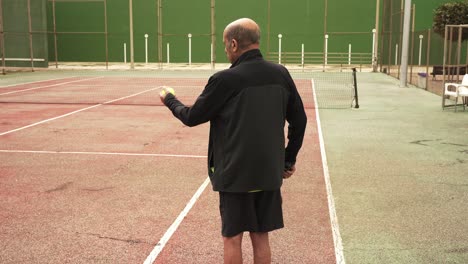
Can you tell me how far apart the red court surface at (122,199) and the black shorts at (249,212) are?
1128 mm

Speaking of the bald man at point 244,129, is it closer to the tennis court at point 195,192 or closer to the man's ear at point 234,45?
the man's ear at point 234,45

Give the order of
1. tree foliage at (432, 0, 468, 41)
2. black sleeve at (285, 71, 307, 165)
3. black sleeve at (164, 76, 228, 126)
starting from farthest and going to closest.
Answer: tree foliage at (432, 0, 468, 41) → black sleeve at (285, 71, 307, 165) → black sleeve at (164, 76, 228, 126)

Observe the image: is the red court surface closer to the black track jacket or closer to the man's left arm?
the black track jacket

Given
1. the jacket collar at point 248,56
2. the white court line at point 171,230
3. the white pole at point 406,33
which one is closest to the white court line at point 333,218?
the white court line at point 171,230

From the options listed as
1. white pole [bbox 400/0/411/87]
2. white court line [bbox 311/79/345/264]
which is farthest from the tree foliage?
white court line [bbox 311/79/345/264]

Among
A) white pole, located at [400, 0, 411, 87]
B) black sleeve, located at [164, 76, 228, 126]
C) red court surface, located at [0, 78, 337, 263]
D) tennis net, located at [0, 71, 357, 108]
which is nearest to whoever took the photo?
black sleeve, located at [164, 76, 228, 126]

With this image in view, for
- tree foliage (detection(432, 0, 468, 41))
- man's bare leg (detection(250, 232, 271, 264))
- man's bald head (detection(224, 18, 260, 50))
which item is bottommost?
man's bare leg (detection(250, 232, 271, 264))

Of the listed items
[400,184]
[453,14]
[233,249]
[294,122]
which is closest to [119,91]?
→ [400,184]

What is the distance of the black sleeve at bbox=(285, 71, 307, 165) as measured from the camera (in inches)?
143

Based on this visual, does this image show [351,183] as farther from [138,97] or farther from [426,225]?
[138,97]

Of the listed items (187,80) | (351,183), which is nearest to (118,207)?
(351,183)

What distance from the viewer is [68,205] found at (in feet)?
20.2

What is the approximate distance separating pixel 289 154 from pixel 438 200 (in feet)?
10.5

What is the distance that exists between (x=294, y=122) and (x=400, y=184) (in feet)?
12.4
